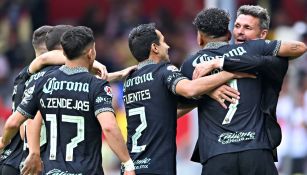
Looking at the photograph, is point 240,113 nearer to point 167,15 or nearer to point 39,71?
point 39,71

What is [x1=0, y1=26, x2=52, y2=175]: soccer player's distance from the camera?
1116 cm

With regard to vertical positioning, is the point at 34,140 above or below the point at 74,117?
below

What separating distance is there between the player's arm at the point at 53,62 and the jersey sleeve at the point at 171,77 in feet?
2.53

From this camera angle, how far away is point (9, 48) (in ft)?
72.3

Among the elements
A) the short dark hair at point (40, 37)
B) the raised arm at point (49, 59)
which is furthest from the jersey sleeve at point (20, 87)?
the raised arm at point (49, 59)

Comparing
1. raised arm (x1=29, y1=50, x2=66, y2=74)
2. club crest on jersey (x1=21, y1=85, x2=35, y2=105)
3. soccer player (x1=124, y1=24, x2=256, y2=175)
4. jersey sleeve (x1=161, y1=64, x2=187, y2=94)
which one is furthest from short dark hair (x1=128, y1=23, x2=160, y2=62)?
club crest on jersey (x1=21, y1=85, x2=35, y2=105)

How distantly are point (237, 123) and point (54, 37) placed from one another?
1997 millimetres

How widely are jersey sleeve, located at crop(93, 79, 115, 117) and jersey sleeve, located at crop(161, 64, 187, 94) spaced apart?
0.60 m

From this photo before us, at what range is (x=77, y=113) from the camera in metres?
9.66

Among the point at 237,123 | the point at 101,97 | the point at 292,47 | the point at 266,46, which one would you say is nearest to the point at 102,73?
the point at 101,97

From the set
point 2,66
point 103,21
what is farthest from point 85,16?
point 2,66

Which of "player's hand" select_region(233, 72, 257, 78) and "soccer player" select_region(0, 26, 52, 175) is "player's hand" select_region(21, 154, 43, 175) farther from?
"player's hand" select_region(233, 72, 257, 78)

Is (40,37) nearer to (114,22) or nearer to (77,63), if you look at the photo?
(77,63)

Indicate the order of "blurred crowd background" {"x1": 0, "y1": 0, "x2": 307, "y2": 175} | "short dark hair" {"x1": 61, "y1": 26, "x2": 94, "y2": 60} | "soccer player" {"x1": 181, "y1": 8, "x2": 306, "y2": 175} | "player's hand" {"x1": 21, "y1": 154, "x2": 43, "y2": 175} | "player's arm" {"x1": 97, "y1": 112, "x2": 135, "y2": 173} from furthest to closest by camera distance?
1. "blurred crowd background" {"x1": 0, "y1": 0, "x2": 307, "y2": 175}
2. "player's hand" {"x1": 21, "y1": 154, "x2": 43, "y2": 175}
3. "soccer player" {"x1": 181, "y1": 8, "x2": 306, "y2": 175}
4. "short dark hair" {"x1": 61, "y1": 26, "x2": 94, "y2": 60}
5. "player's arm" {"x1": 97, "y1": 112, "x2": 135, "y2": 173}
